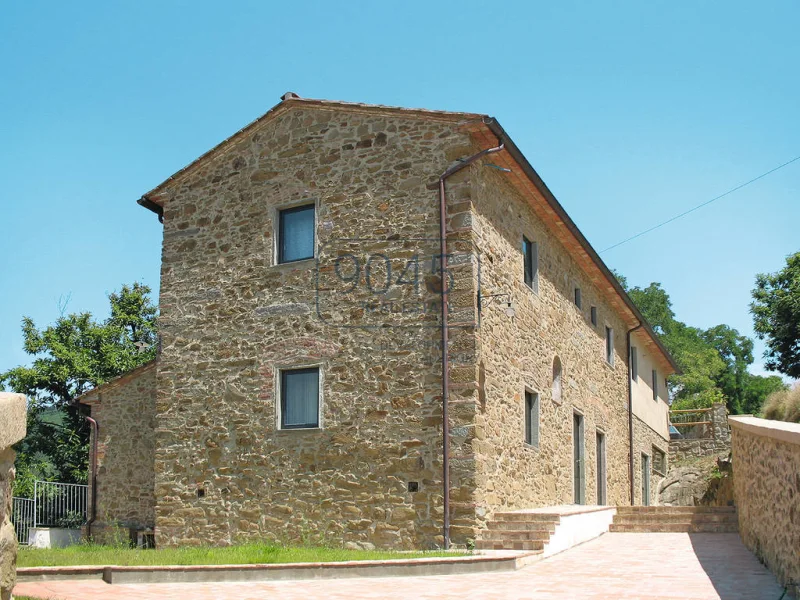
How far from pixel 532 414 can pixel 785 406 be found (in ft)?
20.8

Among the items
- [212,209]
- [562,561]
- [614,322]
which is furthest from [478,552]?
[614,322]

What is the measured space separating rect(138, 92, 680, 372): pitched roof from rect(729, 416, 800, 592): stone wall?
512cm

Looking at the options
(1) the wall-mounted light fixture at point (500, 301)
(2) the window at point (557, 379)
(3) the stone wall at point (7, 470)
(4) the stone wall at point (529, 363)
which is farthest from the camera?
(2) the window at point (557, 379)

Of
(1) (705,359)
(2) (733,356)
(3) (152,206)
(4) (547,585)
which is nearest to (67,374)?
(3) (152,206)

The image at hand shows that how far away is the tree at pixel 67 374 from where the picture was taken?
27.4 metres

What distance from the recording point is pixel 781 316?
29.2m

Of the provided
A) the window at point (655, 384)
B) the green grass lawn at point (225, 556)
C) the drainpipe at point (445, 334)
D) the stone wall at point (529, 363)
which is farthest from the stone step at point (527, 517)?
the window at point (655, 384)

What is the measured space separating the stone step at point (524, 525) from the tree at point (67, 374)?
18.0m

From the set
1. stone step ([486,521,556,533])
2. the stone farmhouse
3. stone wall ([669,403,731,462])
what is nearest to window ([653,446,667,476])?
stone wall ([669,403,731,462])

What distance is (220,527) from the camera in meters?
14.2

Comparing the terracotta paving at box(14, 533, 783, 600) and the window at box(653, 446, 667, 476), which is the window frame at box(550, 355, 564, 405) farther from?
the window at box(653, 446, 667, 476)

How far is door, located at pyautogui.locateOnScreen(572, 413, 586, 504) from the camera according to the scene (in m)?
18.1

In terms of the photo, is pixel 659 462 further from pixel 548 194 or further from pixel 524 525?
pixel 524 525

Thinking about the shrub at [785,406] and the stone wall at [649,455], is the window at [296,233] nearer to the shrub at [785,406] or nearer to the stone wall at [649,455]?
the shrub at [785,406]
